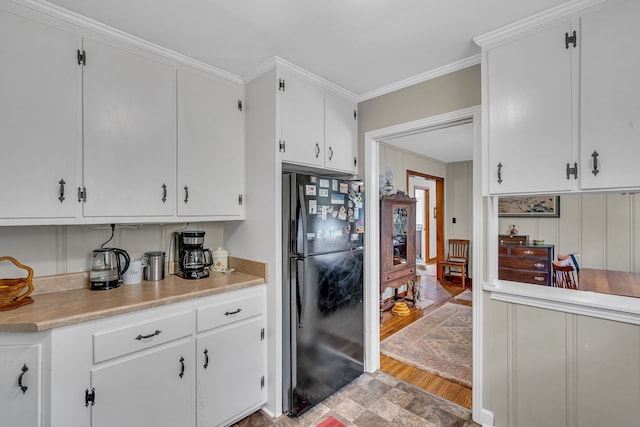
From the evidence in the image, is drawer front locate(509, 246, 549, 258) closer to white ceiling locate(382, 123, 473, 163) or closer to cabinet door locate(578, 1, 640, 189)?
white ceiling locate(382, 123, 473, 163)

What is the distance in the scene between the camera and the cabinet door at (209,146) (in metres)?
2.04

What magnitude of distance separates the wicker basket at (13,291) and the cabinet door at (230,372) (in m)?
0.90

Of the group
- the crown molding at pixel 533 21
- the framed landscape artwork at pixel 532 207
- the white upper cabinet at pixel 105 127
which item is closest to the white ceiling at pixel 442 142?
the framed landscape artwork at pixel 532 207

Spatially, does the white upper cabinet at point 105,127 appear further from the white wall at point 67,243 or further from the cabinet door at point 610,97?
the cabinet door at point 610,97

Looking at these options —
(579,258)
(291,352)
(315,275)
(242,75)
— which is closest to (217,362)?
(291,352)

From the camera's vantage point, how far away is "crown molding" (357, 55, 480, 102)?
2.05 m

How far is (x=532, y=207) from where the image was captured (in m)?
4.48

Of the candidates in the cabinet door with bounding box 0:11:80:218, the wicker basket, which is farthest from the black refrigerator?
the wicker basket

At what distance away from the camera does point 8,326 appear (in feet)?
4.22

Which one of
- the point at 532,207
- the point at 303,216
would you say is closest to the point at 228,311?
the point at 303,216

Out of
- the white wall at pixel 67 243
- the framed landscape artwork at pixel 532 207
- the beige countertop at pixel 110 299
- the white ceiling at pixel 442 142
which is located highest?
the white ceiling at pixel 442 142

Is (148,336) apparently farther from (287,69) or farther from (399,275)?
(399,275)

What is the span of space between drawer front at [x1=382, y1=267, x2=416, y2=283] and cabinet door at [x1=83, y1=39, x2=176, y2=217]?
8.66 feet

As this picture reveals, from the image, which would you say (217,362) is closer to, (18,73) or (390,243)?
(18,73)
